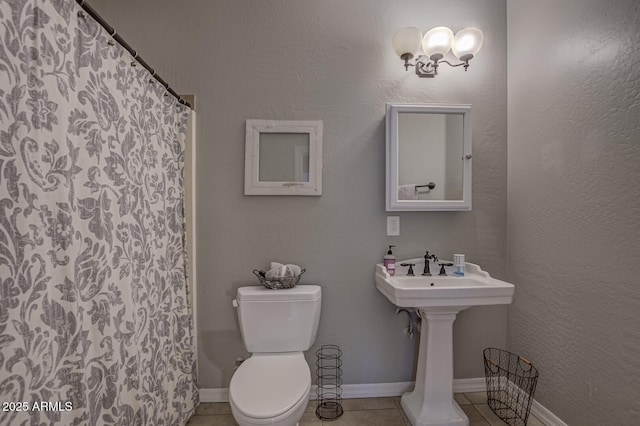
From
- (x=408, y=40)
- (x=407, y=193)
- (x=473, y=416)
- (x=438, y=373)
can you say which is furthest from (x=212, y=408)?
(x=408, y=40)

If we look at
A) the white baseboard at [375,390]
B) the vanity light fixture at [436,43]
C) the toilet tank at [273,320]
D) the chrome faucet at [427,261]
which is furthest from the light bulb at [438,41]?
the white baseboard at [375,390]

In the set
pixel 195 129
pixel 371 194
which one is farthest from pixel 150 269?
pixel 371 194

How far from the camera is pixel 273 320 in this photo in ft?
5.06

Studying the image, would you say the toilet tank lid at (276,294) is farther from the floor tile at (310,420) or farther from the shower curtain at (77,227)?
the floor tile at (310,420)

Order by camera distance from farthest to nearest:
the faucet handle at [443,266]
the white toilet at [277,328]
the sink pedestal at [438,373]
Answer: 1. the faucet handle at [443,266]
2. the sink pedestal at [438,373]
3. the white toilet at [277,328]

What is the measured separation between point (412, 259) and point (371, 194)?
492 millimetres

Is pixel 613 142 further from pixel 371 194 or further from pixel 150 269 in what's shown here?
pixel 150 269

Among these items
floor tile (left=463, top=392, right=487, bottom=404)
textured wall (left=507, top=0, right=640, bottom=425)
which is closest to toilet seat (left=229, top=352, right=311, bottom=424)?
floor tile (left=463, top=392, right=487, bottom=404)

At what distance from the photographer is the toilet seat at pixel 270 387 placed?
3.63 ft

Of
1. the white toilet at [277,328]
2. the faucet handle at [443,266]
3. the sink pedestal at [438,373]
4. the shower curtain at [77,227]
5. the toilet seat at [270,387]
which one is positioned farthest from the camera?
the faucet handle at [443,266]

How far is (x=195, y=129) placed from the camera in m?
1.75

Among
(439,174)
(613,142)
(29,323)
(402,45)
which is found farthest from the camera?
(439,174)

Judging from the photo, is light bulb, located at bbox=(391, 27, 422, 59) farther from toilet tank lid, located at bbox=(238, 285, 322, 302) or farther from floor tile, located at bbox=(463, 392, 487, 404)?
floor tile, located at bbox=(463, 392, 487, 404)

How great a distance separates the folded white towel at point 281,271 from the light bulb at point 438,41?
151 cm
